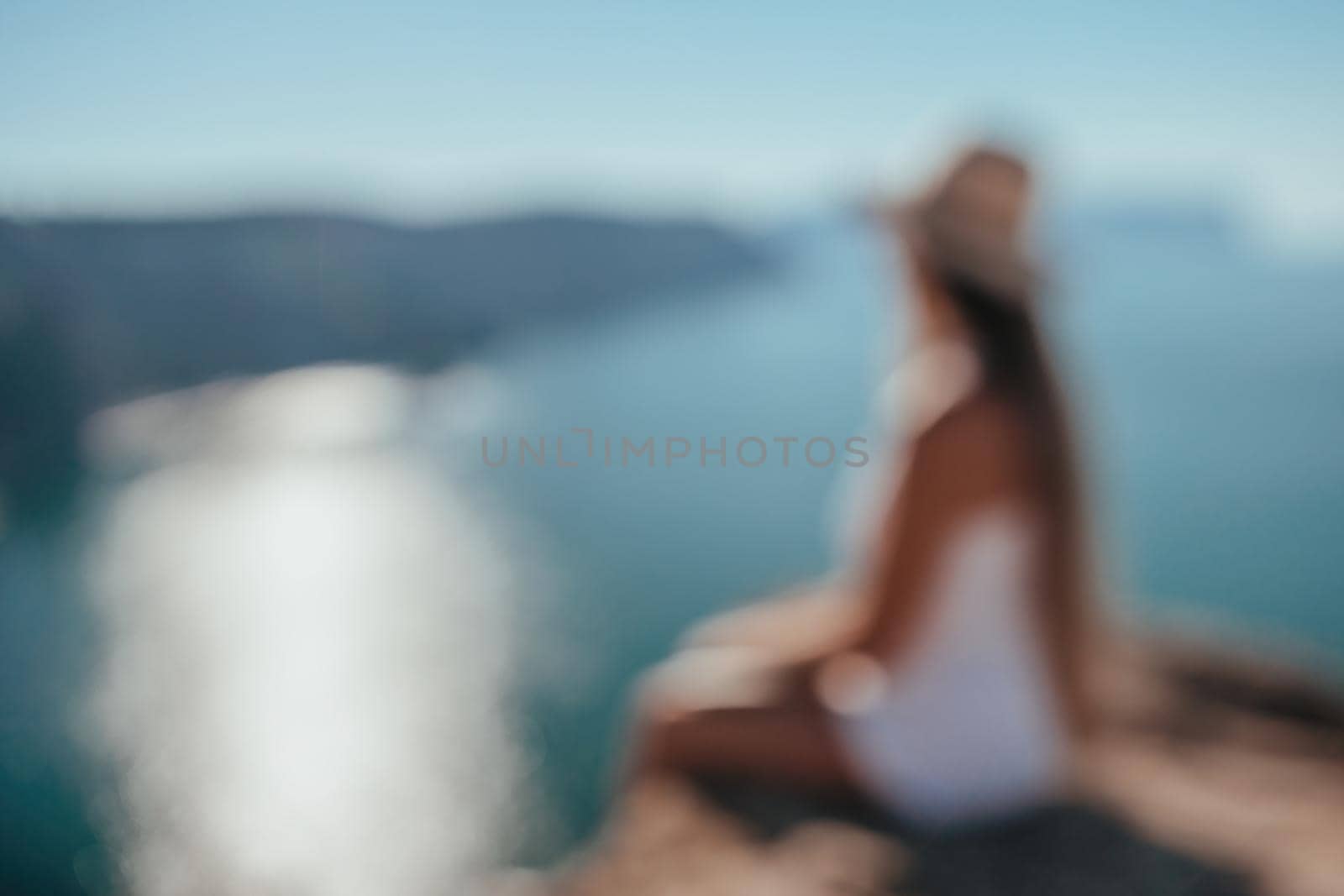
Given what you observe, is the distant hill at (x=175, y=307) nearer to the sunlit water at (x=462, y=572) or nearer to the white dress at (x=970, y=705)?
the sunlit water at (x=462, y=572)

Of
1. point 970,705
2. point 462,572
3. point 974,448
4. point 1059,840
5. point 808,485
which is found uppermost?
point 974,448

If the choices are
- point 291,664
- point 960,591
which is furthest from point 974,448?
point 291,664

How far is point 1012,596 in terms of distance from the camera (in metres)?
1.48

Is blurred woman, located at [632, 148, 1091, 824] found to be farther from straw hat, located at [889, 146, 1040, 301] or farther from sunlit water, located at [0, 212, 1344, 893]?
sunlit water, located at [0, 212, 1344, 893]

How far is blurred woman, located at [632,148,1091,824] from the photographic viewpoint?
1.41m

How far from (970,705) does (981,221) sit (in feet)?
2.43

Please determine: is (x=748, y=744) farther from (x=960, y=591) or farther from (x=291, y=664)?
(x=291, y=664)

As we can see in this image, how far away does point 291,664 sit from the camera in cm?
296

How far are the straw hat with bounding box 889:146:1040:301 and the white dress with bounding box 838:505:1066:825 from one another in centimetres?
35

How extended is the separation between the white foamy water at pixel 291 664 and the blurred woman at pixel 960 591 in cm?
77

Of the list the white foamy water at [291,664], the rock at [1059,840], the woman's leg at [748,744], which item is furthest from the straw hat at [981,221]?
the white foamy water at [291,664]

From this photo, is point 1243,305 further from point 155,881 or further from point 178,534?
point 155,881

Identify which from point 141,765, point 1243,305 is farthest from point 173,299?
point 1243,305

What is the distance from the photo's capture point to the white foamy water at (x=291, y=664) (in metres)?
1.67
